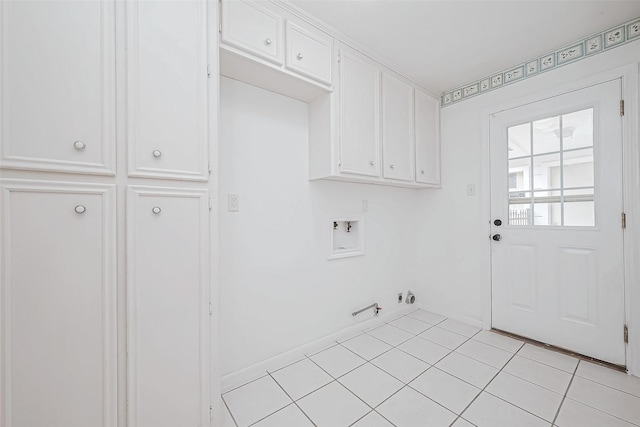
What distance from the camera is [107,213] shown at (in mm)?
1073

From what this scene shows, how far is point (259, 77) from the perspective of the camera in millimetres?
1781

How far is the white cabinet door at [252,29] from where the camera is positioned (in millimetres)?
1472

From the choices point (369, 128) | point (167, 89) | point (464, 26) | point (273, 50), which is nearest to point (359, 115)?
point (369, 128)

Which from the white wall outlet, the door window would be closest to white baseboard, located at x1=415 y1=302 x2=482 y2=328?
the door window

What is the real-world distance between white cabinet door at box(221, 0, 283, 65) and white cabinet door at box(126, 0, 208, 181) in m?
0.20

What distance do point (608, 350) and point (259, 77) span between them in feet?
10.7

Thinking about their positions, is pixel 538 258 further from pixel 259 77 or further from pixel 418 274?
pixel 259 77

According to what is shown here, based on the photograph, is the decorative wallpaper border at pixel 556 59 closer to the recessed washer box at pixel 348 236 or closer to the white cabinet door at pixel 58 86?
the recessed washer box at pixel 348 236

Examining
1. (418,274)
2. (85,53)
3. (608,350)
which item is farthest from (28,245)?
(608,350)

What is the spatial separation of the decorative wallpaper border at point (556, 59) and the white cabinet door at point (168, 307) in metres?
2.84

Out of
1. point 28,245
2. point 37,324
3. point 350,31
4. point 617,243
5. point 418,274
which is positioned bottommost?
point 418,274

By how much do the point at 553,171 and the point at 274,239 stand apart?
7.92 ft

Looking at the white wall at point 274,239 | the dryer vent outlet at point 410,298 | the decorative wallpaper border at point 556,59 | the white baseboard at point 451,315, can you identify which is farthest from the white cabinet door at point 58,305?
the decorative wallpaper border at point 556,59

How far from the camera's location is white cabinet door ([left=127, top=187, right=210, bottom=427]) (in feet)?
3.68
